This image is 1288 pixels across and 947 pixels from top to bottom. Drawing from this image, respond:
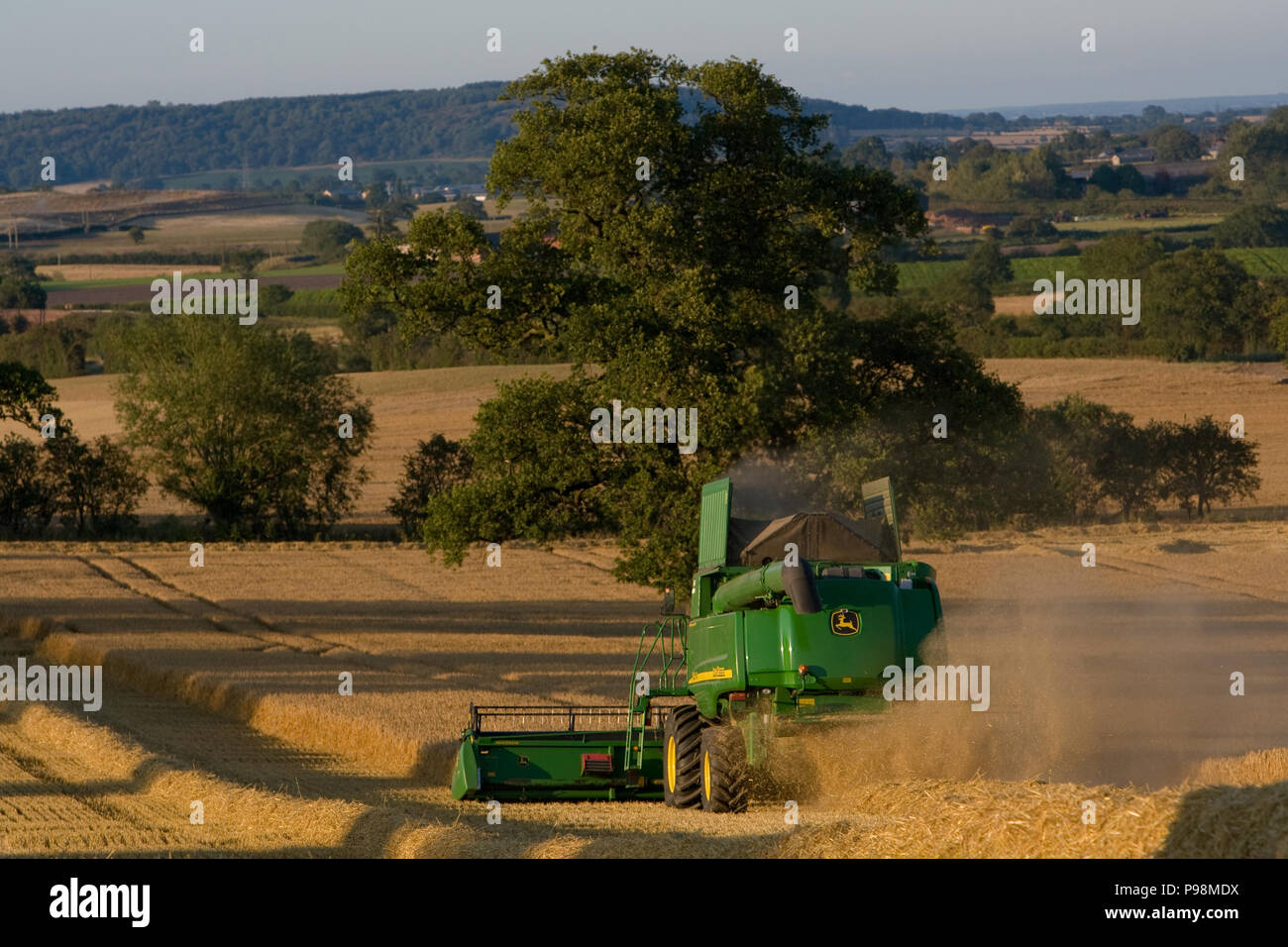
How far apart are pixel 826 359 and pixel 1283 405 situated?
4455cm

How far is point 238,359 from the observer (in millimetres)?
50844

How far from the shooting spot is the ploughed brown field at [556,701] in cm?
1040

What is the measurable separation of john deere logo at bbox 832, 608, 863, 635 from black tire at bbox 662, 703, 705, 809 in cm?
189

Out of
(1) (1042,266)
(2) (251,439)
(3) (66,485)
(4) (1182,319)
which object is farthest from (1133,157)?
(3) (66,485)

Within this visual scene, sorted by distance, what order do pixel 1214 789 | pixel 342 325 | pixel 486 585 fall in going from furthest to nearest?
1. pixel 342 325
2. pixel 486 585
3. pixel 1214 789

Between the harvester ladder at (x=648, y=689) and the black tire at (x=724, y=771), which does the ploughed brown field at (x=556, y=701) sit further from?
the harvester ladder at (x=648, y=689)

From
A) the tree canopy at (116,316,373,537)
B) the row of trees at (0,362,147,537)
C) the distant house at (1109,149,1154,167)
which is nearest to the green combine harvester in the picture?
the tree canopy at (116,316,373,537)

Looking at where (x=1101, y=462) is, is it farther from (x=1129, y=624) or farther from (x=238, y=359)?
(x=238, y=359)

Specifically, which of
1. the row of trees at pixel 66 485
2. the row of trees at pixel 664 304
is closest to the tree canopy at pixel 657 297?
the row of trees at pixel 664 304

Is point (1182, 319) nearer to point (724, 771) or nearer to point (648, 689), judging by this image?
point (648, 689)

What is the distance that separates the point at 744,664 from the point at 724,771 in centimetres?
97

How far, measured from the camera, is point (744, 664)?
13609 millimetres

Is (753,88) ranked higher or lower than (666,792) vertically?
higher

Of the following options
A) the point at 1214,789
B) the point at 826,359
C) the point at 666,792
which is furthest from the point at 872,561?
the point at 826,359
